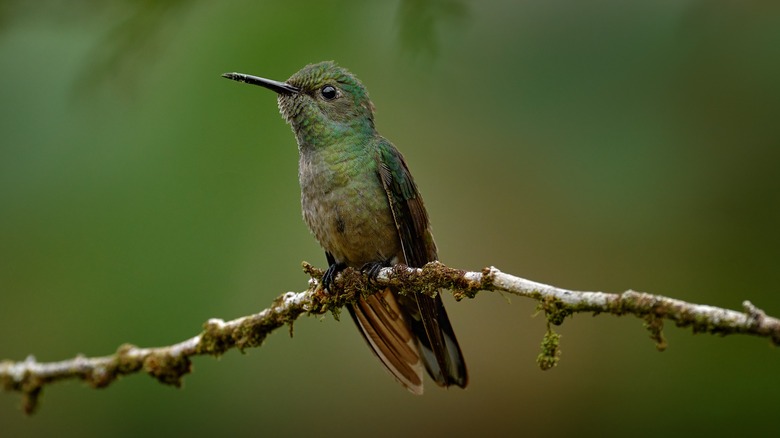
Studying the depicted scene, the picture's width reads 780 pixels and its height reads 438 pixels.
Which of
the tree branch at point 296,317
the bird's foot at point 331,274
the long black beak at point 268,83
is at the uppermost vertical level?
the long black beak at point 268,83

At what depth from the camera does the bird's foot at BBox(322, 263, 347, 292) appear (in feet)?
11.6

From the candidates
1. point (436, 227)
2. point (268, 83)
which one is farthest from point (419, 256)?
point (436, 227)

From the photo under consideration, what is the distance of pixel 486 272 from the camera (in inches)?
102

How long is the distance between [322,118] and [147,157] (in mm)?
2404

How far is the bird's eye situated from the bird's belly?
1.92 feet

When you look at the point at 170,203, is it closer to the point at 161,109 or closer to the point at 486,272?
the point at 161,109

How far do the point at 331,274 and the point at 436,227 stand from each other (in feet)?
9.32

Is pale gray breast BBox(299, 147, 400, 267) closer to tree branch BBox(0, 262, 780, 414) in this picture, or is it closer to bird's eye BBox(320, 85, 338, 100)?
tree branch BBox(0, 262, 780, 414)

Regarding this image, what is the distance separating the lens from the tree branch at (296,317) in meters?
2.34

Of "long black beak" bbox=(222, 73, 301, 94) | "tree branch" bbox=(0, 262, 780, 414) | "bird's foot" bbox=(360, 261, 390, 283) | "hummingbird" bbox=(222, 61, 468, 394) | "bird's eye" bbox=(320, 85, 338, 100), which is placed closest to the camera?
"tree branch" bbox=(0, 262, 780, 414)

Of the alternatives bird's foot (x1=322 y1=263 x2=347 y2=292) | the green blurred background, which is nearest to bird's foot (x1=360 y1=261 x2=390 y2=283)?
bird's foot (x1=322 y1=263 x2=347 y2=292)

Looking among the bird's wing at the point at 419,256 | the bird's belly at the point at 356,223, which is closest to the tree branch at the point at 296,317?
the bird's belly at the point at 356,223

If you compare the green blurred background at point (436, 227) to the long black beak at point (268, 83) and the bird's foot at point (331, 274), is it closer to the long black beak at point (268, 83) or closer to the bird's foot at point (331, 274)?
the long black beak at point (268, 83)

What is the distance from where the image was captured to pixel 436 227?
6.50 metres
